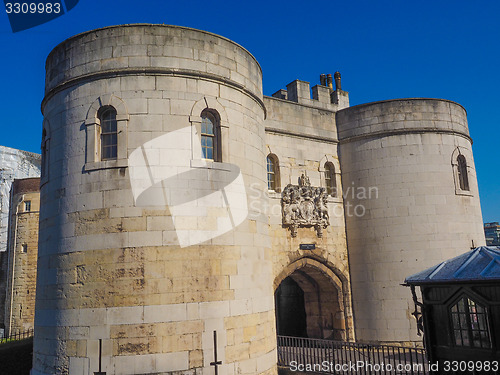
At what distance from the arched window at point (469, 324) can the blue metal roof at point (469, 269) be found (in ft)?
1.53

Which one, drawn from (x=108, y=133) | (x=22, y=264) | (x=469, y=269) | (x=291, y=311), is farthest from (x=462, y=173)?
(x=22, y=264)

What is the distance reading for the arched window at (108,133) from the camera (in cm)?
1162

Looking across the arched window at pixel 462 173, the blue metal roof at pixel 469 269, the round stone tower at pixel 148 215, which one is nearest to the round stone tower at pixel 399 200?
the arched window at pixel 462 173

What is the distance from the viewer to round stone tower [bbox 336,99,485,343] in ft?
55.9

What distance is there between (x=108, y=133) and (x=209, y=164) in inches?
109

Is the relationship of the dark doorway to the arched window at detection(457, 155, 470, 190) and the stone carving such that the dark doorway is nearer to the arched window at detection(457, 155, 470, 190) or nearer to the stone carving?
the stone carving

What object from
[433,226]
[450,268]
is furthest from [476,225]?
[450,268]

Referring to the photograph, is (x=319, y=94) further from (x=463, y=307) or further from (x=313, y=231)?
(x=463, y=307)

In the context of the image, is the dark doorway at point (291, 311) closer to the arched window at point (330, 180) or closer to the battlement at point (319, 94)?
the arched window at point (330, 180)

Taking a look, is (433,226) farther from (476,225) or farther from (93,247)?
(93,247)

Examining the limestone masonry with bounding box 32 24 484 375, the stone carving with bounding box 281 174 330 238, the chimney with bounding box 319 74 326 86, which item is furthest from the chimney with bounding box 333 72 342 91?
the limestone masonry with bounding box 32 24 484 375

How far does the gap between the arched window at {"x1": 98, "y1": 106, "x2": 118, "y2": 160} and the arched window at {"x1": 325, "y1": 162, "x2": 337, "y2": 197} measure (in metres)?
9.43

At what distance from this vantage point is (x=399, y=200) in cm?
1756

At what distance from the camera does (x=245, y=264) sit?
39.8ft
